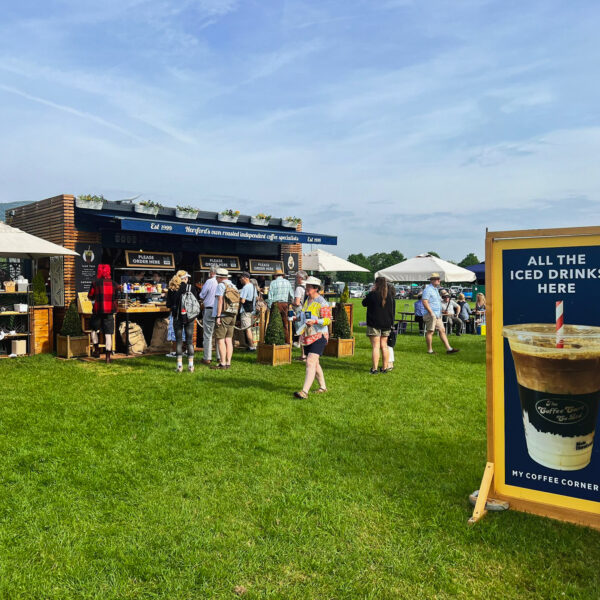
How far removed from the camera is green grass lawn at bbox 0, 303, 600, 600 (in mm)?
2703

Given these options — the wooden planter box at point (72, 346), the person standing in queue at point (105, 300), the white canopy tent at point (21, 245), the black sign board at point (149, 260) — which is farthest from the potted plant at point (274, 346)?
the black sign board at point (149, 260)

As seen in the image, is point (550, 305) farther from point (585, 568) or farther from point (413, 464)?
point (413, 464)

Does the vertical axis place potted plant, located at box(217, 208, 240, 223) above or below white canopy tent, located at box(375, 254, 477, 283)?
above

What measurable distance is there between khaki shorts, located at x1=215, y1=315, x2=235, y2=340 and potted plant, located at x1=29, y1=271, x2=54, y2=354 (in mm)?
4262

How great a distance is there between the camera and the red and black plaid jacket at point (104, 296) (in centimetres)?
920

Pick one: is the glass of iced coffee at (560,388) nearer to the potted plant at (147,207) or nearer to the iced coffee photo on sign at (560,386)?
the iced coffee photo on sign at (560,386)

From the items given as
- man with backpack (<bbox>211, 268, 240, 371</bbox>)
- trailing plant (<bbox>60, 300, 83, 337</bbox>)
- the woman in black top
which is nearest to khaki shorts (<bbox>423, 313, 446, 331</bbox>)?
the woman in black top

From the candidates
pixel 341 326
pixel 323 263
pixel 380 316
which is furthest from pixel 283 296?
pixel 323 263

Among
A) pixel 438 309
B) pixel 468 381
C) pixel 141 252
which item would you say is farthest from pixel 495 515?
pixel 141 252

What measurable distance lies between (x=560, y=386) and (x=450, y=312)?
1171 centimetres

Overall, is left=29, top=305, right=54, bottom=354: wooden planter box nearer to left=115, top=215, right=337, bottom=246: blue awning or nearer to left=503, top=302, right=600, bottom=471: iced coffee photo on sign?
left=115, top=215, right=337, bottom=246: blue awning

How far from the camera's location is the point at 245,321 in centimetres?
1041

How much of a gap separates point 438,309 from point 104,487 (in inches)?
332

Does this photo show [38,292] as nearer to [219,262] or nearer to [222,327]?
[222,327]
